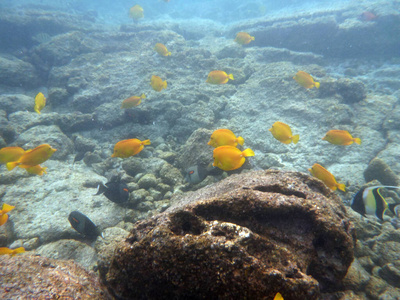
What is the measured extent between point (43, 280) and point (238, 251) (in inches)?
68.9

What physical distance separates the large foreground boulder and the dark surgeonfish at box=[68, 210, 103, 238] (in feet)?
6.79

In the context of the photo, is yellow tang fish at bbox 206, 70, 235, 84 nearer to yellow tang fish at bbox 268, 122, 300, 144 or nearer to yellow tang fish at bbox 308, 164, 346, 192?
yellow tang fish at bbox 268, 122, 300, 144

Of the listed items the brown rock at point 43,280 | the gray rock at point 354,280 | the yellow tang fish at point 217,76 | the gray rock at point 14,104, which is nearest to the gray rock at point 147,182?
the brown rock at point 43,280

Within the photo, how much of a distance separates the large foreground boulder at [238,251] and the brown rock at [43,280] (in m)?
0.31

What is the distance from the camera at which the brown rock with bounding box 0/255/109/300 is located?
1.56 metres

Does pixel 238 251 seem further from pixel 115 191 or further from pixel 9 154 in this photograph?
pixel 9 154

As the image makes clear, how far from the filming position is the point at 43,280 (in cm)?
171

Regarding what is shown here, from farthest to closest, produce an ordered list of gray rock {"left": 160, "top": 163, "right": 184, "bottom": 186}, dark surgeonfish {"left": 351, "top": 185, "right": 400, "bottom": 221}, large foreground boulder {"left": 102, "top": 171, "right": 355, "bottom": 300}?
gray rock {"left": 160, "top": 163, "right": 184, "bottom": 186} < dark surgeonfish {"left": 351, "top": 185, "right": 400, "bottom": 221} < large foreground boulder {"left": 102, "top": 171, "right": 355, "bottom": 300}

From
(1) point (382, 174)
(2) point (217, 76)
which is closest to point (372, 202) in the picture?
(1) point (382, 174)

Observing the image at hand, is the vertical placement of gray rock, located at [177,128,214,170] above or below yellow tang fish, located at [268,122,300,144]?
below

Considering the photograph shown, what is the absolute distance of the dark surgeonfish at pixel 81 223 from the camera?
336 cm

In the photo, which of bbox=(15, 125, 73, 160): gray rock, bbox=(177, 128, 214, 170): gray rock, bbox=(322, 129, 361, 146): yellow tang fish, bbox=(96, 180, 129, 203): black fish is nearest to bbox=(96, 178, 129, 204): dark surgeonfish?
bbox=(96, 180, 129, 203): black fish

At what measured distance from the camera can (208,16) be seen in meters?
28.6

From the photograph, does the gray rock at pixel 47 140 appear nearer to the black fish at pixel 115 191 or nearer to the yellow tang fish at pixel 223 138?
the black fish at pixel 115 191
